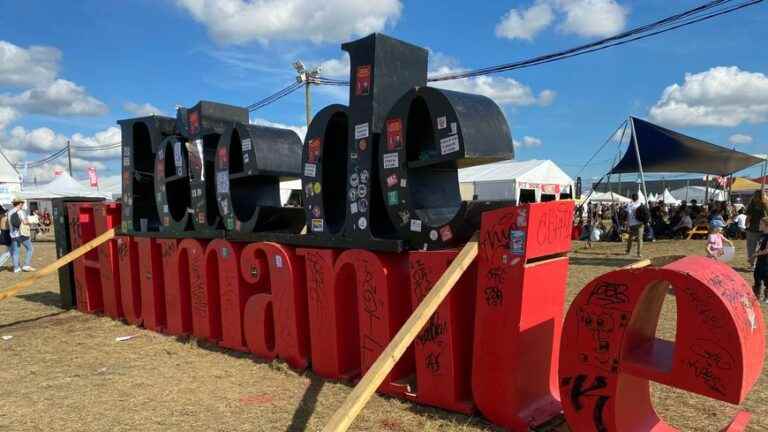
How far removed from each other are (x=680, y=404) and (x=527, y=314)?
1.58 metres

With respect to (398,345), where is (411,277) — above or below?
above

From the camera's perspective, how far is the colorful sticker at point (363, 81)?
5.05 m

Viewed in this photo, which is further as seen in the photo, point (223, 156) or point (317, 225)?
point (223, 156)

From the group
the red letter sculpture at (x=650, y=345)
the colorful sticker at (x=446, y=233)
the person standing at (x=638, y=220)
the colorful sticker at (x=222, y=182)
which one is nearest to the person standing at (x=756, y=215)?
the person standing at (x=638, y=220)

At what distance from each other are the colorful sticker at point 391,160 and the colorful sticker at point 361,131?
0.36 meters

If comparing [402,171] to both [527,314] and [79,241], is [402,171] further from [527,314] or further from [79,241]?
[79,241]

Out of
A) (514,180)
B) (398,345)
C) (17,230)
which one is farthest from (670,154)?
(17,230)

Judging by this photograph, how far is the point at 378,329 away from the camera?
15.9ft

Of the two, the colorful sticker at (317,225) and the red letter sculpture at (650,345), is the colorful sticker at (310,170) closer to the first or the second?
the colorful sticker at (317,225)

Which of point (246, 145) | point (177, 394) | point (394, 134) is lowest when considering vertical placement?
point (177, 394)

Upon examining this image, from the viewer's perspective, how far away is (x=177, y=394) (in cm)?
508

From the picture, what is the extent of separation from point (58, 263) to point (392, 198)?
5.30 m

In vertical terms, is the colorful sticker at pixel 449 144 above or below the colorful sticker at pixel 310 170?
above

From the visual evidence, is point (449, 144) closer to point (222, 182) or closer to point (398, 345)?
point (398, 345)
